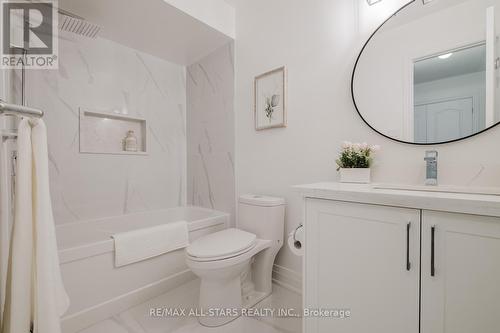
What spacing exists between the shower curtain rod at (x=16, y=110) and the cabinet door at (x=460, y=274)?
1306mm

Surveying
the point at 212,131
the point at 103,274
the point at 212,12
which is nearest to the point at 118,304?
the point at 103,274

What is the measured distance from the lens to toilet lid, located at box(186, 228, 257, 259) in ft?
4.50

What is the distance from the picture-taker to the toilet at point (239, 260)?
1.38 meters

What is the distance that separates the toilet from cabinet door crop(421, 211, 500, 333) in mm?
959

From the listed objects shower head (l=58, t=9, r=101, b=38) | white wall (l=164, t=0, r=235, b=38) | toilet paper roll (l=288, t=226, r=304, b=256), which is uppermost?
white wall (l=164, t=0, r=235, b=38)

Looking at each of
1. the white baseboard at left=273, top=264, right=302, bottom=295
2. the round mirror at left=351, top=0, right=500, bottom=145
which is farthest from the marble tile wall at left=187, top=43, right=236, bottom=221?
the round mirror at left=351, top=0, right=500, bottom=145

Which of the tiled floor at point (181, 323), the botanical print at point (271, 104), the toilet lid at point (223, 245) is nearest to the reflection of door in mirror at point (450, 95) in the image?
the botanical print at point (271, 104)

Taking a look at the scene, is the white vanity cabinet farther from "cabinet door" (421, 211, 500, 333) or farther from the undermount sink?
the undermount sink

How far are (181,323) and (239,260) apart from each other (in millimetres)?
551

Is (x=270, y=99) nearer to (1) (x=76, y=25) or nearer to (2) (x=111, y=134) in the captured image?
(2) (x=111, y=134)

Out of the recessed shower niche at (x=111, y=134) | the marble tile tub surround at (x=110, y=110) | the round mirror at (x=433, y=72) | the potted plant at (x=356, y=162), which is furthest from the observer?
the recessed shower niche at (x=111, y=134)

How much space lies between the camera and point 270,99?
1.92 meters

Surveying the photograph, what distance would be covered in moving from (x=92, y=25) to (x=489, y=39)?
105 inches

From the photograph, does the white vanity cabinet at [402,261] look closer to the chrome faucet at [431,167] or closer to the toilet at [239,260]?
the chrome faucet at [431,167]
